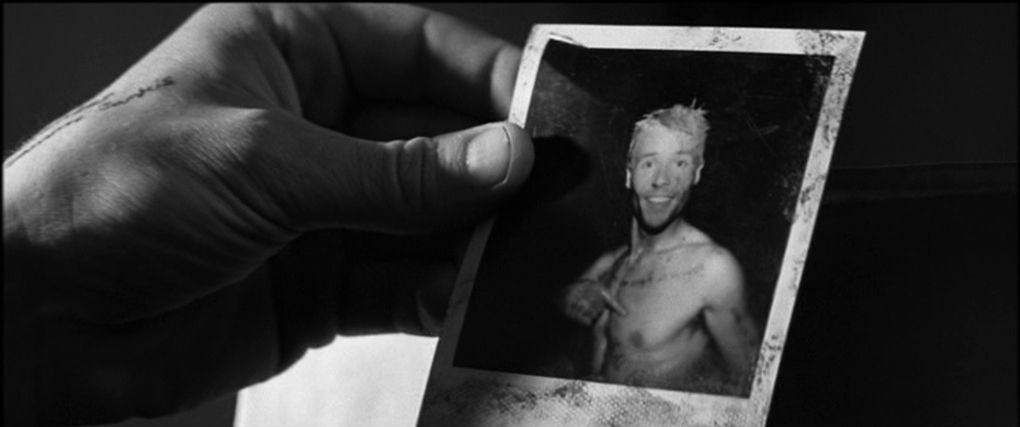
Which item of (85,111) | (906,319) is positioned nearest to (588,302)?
(906,319)

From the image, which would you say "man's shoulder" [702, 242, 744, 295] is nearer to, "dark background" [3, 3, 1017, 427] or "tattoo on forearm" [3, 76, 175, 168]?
"dark background" [3, 3, 1017, 427]

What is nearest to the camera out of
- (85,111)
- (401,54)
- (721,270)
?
(721,270)

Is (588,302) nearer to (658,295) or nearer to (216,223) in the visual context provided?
(658,295)

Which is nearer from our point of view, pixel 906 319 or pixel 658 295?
pixel 658 295

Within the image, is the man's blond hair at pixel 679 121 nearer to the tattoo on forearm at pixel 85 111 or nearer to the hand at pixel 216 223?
the hand at pixel 216 223

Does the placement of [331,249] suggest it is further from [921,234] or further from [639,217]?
[921,234]

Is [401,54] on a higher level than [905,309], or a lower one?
higher

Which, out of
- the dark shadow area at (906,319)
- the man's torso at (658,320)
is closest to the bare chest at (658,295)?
the man's torso at (658,320)
